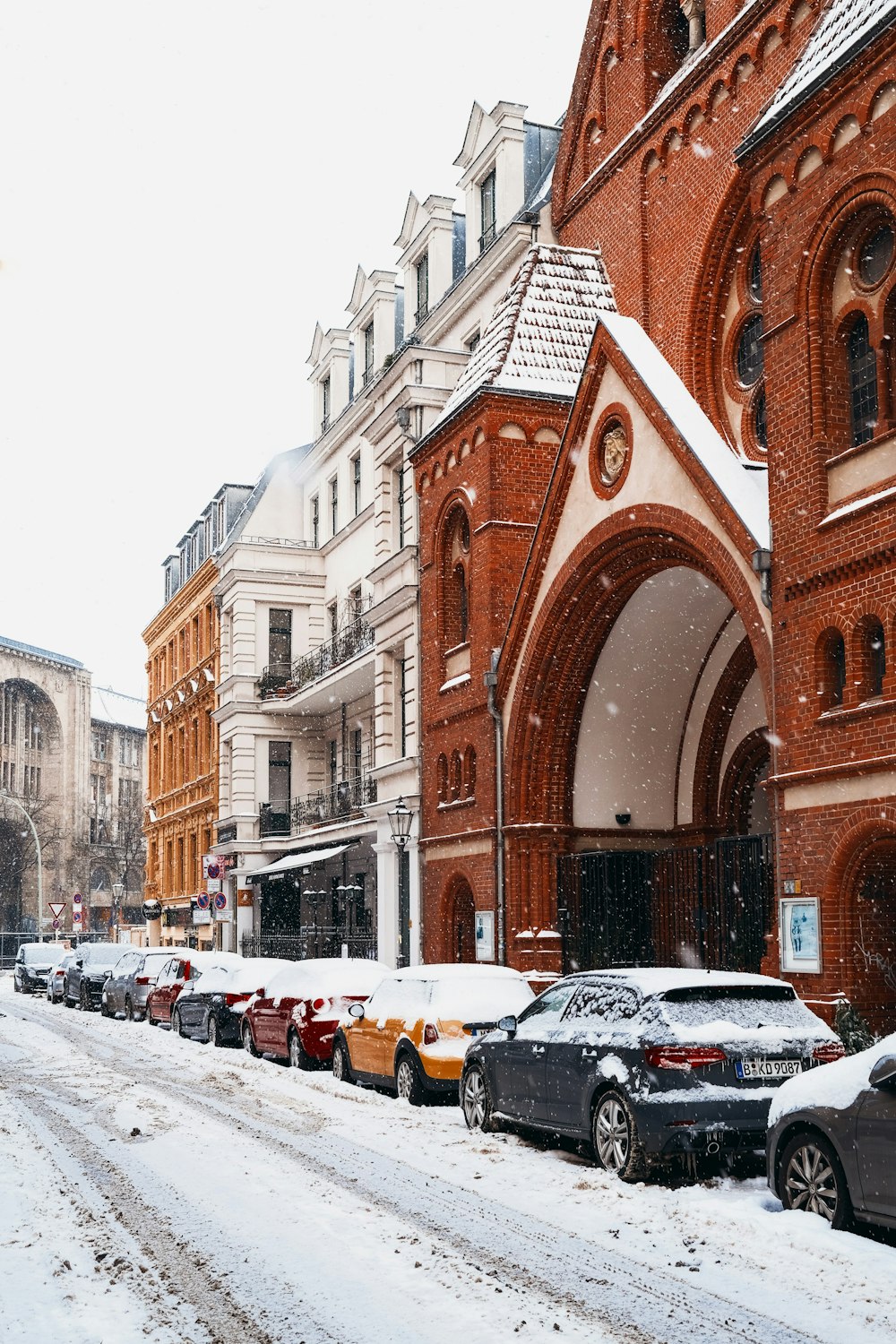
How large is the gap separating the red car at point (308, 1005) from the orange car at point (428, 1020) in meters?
2.47

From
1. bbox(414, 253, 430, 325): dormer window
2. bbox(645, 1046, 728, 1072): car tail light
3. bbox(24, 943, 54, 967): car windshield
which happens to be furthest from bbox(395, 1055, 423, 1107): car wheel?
bbox(24, 943, 54, 967): car windshield

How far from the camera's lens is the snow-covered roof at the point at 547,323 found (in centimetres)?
2442

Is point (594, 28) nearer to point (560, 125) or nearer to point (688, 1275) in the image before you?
point (560, 125)

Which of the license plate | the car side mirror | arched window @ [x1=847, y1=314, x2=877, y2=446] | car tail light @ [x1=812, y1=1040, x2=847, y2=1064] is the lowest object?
the license plate

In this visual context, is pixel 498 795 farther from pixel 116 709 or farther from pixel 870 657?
pixel 116 709

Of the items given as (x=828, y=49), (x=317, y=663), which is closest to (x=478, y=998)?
(x=828, y=49)

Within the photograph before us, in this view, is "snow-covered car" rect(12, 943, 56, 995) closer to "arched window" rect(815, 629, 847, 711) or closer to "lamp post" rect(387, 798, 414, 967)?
"lamp post" rect(387, 798, 414, 967)

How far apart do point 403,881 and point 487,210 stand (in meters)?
12.6

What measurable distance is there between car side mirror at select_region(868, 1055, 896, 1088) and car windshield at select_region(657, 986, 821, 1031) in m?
2.50

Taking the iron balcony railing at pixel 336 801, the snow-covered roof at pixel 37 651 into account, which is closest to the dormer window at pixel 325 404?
the iron balcony railing at pixel 336 801

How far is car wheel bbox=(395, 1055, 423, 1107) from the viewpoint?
1526 centimetres

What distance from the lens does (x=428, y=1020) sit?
1521 centimetres

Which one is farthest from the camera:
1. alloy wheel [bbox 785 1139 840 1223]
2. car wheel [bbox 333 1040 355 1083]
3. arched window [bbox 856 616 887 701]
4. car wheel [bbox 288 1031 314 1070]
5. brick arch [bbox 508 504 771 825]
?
brick arch [bbox 508 504 771 825]

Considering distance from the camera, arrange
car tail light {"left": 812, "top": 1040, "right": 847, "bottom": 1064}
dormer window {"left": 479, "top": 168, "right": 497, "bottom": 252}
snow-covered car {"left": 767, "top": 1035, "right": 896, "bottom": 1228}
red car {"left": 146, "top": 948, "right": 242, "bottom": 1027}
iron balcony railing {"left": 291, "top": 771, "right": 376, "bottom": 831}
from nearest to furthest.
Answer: snow-covered car {"left": 767, "top": 1035, "right": 896, "bottom": 1228}
car tail light {"left": 812, "top": 1040, "right": 847, "bottom": 1064}
red car {"left": 146, "top": 948, "right": 242, "bottom": 1027}
dormer window {"left": 479, "top": 168, "right": 497, "bottom": 252}
iron balcony railing {"left": 291, "top": 771, "right": 376, "bottom": 831}
